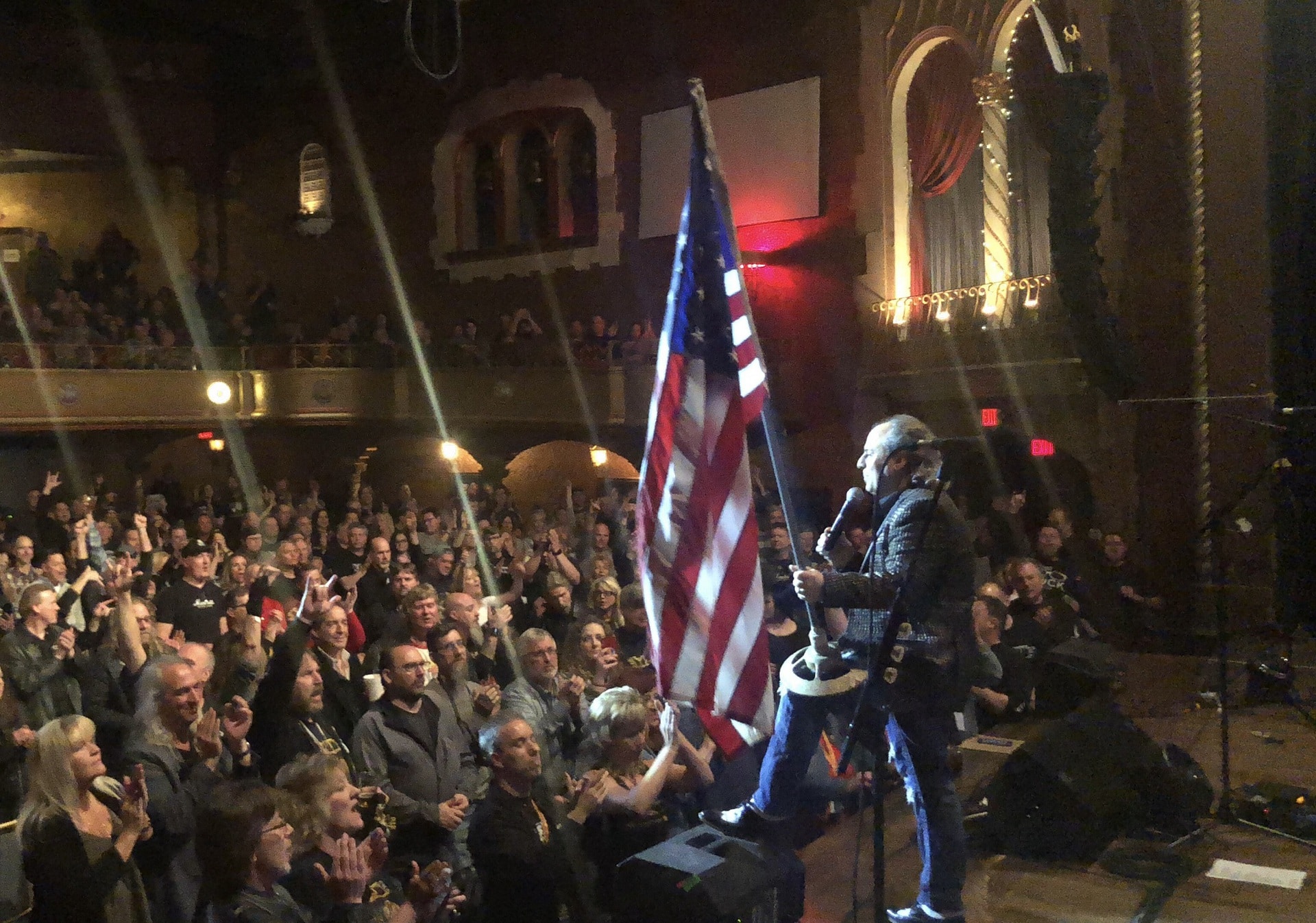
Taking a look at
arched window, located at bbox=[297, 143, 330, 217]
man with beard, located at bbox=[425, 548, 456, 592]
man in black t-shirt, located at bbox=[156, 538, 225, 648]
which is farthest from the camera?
arched window, located at bbox=[297, 143, 330, 217]

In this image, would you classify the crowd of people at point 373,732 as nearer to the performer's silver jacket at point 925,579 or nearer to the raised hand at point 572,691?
the raised hand at point 572,691

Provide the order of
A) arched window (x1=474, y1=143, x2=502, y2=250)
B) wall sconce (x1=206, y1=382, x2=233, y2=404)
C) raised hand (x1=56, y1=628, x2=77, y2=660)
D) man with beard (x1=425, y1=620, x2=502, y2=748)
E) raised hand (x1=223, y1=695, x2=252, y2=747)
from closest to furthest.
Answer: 1. raised hand (x1=223, y1=695, x2=252, y2=747)
2. man with beard (x1=425, y1=620, x2=502, y2=748)
3. raised hand (x1=56, y1=628, x2=77, y2=660)
4. wall sconce (x1=206, y1=382, x2=233, y2=404)
5. arched window (x1=474, y1=143, x2=502, y2=250)

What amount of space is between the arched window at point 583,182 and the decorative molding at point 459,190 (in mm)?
290

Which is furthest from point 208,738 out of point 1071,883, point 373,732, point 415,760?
point 1071,883

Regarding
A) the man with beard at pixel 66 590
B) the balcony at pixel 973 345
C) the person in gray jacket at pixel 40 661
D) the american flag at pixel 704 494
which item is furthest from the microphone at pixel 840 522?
the balcony at pixel 973 345

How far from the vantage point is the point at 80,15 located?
18.8m

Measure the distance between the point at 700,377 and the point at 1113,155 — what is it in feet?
29.0

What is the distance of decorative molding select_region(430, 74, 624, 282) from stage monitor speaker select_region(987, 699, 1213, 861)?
42.4ft

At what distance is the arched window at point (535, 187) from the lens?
61.0 ft

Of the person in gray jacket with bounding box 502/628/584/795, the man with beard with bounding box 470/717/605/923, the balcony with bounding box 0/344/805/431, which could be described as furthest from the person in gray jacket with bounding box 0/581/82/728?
the balcony with bounding box 0/344/805/431

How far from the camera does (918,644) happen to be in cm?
386

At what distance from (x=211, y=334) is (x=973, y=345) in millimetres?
10621

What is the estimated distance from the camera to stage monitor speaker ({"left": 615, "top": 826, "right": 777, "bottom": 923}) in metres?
3.48

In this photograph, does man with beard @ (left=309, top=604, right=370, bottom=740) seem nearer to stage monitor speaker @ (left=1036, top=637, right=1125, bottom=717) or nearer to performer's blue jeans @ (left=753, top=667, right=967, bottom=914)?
performer's blue jeans @ (left=753, top=667, right=967, bottom=914)
